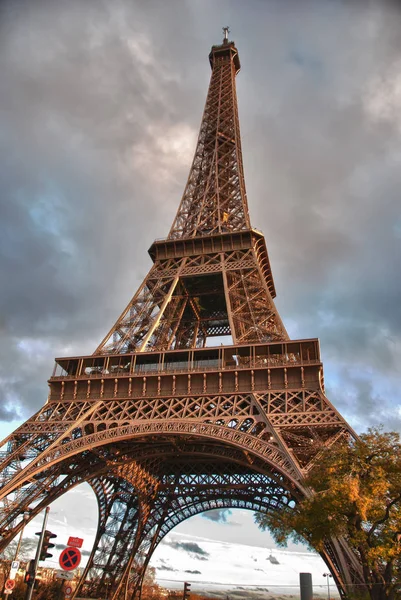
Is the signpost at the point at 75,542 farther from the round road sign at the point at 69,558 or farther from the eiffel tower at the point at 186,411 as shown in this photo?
the eiffel tower at the point at 186,411

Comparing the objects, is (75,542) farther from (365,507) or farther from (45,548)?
(365,507)

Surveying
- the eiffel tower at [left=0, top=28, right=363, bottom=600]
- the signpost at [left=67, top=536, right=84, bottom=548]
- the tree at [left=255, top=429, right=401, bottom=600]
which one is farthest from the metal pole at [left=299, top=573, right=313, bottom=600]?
the signpost at [left=67, top=536, right=84, bottom=548]

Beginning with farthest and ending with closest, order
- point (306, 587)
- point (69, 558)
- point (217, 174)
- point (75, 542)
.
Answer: point (217, 174)
point (306, 587)
point (75, 542)
point (69, 558)

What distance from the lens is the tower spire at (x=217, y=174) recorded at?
45.2 meters

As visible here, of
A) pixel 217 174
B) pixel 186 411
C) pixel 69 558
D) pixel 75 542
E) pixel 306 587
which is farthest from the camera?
pixel 217 174

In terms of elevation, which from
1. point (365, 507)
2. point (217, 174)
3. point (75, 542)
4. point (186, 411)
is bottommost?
point (75, 542)

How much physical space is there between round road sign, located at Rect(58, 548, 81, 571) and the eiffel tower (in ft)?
36.5

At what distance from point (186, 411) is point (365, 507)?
13718 millimetres

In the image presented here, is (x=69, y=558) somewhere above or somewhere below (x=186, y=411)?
below

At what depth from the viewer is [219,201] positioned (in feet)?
155

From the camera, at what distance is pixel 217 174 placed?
49.6 m

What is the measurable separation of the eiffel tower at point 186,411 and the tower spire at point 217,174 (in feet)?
0.72

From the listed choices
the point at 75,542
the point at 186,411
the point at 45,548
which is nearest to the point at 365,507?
the point at 75,542

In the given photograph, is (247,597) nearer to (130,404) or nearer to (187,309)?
(130,404)
